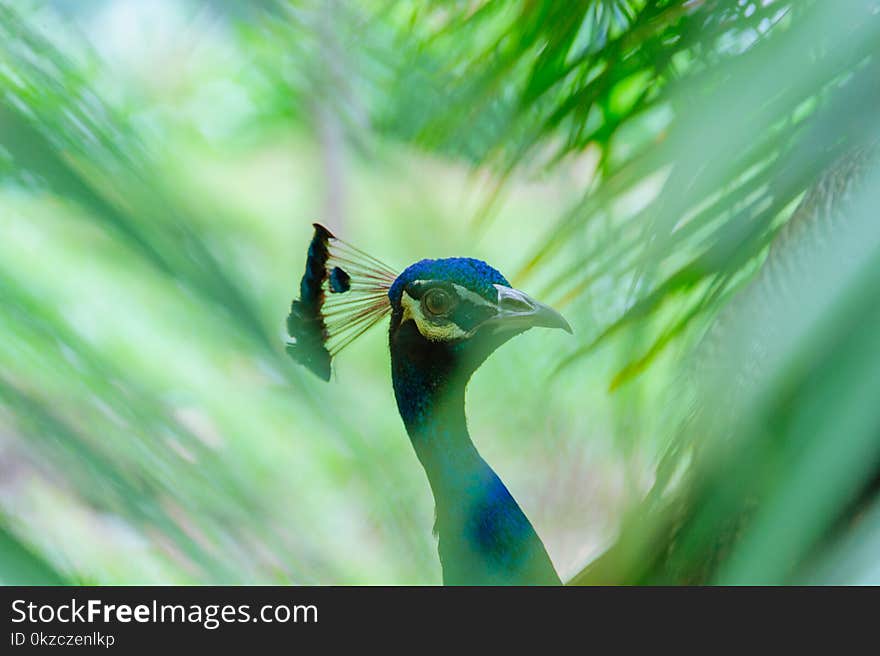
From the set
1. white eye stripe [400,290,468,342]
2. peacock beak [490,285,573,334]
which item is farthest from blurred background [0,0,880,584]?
white eye stripe [400,290,468,342]

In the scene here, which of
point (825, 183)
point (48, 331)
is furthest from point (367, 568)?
point (825, 183)

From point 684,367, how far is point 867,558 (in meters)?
0.28

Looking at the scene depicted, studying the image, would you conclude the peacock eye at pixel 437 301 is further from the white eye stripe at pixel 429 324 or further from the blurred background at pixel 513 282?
the blurred background at pixel 513 282

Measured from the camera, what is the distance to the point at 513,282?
57cm

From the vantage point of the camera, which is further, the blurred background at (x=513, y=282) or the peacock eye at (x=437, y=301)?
the peacock eye at (x=437, y=301)

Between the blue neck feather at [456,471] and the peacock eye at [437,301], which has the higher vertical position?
the peacock eye at [437,301]

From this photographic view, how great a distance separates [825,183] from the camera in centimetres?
50

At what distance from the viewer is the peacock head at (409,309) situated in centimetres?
69

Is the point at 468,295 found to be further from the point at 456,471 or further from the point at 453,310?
the point at 456,471

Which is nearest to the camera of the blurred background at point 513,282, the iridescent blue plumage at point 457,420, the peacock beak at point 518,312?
the blurred background at point 513,282

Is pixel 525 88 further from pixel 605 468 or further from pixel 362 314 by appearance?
pixel 362 314

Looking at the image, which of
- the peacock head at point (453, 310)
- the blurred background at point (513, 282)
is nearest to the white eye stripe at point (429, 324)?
the peacock head at point (453, 310)

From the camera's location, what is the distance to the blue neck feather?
72 centimetres

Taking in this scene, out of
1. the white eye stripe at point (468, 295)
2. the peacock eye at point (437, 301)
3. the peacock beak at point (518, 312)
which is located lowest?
the peacock beak at point (518, 312)
